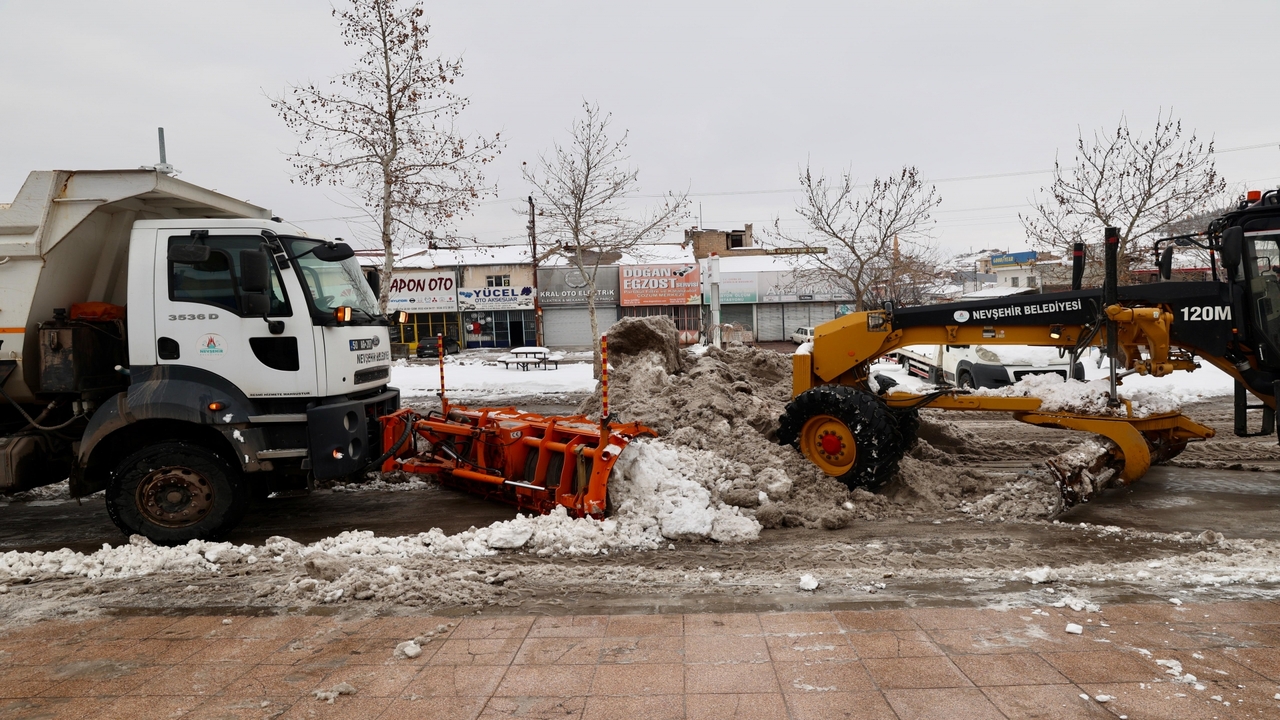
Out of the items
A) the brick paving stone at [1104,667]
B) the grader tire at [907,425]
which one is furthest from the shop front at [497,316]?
the brick paving stone at [1104,667]

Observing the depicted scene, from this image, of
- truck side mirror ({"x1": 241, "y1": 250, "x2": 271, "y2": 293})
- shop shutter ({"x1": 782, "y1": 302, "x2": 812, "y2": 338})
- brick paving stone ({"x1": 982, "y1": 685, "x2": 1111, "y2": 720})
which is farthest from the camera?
shop shutter ({"x1": 782, "y1": 302, "x2": 812, "y2": 338})

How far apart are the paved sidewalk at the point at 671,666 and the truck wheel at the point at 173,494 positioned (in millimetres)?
1424

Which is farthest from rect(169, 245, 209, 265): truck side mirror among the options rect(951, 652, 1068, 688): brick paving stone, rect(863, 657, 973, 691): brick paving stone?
rect(951, 652, 1068, 688): brick paving stone

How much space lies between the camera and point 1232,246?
648 centimetres

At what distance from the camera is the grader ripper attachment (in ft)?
21.3

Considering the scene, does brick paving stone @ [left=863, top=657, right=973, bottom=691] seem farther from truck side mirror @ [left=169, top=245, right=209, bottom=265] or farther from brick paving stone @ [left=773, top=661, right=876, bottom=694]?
truck side mirror @ [left=169, top=245, right=209, bottom=265]

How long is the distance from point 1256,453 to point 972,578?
6708mm

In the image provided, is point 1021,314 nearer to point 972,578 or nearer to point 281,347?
point 972,578

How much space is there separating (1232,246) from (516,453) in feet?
21.6

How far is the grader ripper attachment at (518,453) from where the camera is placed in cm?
649

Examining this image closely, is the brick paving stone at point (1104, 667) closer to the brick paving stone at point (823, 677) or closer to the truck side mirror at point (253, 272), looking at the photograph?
the brick paving stone at point (823, 677)

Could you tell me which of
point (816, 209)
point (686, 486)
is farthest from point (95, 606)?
point (816, 209)

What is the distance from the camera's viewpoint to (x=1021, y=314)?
7.71 m

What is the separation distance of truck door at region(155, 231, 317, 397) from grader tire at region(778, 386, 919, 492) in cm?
469
